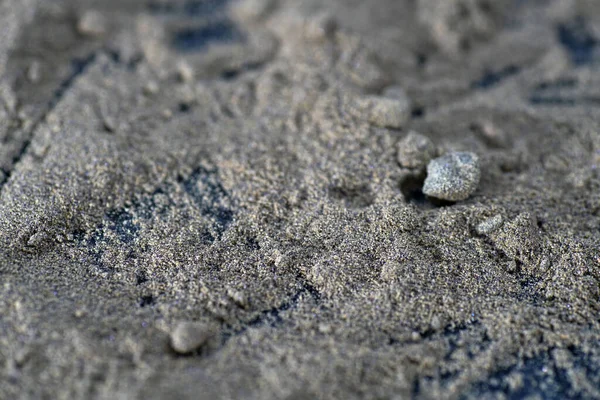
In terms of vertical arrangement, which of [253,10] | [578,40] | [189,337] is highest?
[253,10]

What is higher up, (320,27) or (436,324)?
(320,27)

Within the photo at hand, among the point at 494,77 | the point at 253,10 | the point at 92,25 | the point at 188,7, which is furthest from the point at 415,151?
the point at 92,25

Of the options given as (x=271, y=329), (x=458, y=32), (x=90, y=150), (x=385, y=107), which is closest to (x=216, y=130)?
(x=90, y=150)

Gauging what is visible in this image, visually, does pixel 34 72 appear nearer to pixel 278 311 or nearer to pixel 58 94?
pixel 58 94

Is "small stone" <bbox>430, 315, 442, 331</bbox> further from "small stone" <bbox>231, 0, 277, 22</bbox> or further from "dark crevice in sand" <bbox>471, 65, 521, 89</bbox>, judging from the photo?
"small stone" <bbox>231, 0, 277, 22</bbox>

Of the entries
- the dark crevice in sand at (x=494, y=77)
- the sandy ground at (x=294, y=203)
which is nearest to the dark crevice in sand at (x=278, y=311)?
the sandy ground at (x=294, y=203)

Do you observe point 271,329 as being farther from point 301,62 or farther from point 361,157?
point 301,62
